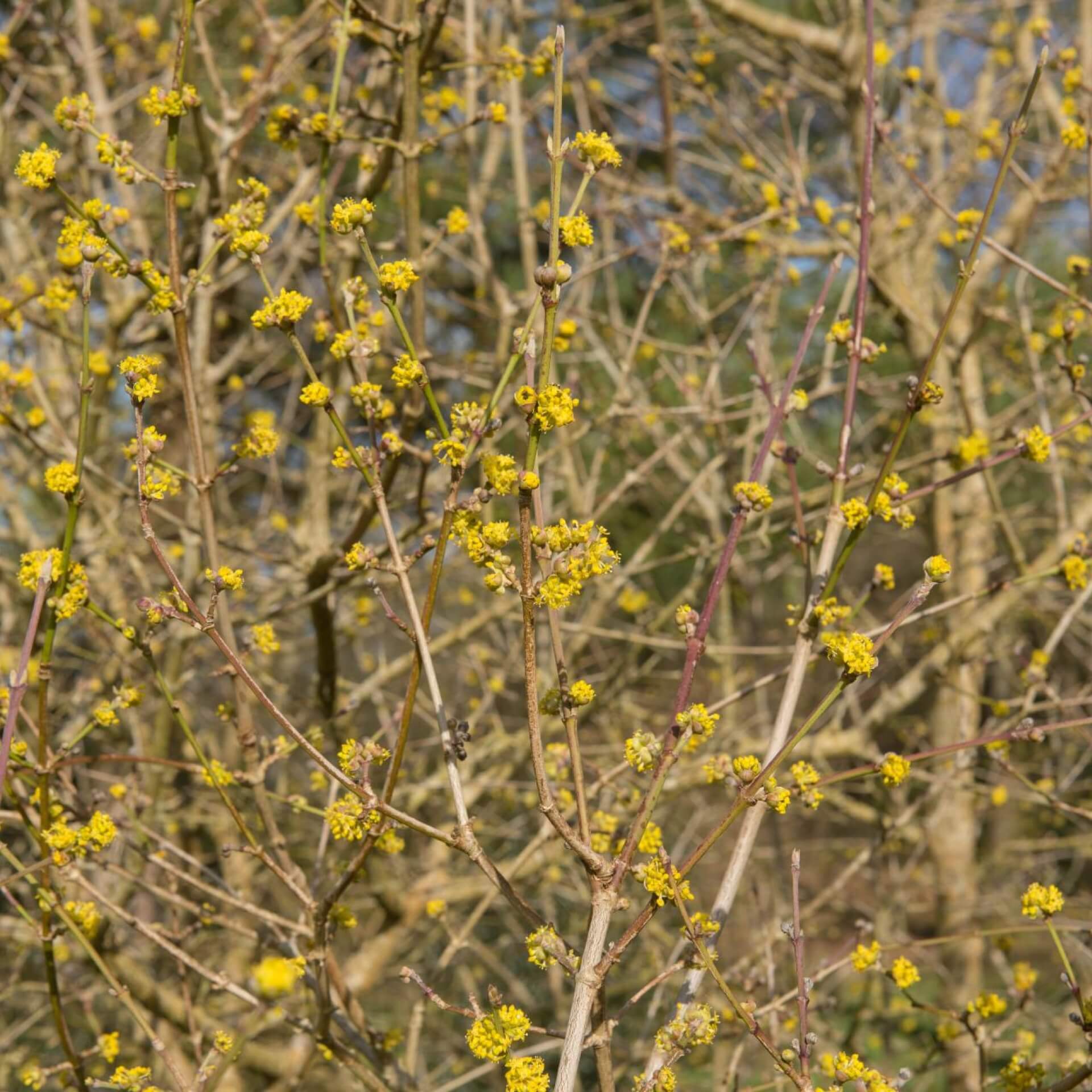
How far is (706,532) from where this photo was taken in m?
5.23

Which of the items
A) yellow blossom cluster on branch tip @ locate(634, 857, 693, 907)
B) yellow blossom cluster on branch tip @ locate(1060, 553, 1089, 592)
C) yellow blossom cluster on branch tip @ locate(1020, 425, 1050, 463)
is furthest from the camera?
yellow blossom cluster on branch tip @ locate(1060, 553, 1089, 592)

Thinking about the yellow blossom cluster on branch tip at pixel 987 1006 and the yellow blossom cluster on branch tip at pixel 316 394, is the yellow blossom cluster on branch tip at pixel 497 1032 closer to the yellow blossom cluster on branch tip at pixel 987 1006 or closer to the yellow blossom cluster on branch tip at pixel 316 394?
the yellow blossom cluster on branch tip at pixel 316 394

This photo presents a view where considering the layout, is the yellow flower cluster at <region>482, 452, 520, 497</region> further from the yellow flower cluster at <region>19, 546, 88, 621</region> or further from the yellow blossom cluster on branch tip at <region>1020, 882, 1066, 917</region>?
the yellow blossom cluster on branch tip at <region>1020, 882, 1066, 917</region>

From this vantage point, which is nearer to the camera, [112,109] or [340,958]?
[112,109]

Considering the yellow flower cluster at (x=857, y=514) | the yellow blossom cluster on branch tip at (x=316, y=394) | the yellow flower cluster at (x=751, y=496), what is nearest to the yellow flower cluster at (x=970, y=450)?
the yellow flower cluster at (x=857, y=514)

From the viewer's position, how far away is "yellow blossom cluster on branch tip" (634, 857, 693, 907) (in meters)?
1.40

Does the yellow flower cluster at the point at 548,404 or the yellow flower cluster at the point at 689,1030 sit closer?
the yellow flower cluster at the point at 548,404

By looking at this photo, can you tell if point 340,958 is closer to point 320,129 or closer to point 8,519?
point 8,519

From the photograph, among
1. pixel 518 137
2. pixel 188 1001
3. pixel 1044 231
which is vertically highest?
pixel 518 137

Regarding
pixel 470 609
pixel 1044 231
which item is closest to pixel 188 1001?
pixel 470 609

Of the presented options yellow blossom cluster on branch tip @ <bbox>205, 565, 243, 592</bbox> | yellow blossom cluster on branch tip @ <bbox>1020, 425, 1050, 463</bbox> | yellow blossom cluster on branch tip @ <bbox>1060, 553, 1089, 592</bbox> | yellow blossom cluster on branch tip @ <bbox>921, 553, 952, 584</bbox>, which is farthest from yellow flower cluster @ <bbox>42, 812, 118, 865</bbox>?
yellow blossom cluster on branch tip @ <bbox>1060, 553, 1089, 592</bbox>

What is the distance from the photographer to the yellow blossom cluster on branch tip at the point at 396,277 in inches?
55.2

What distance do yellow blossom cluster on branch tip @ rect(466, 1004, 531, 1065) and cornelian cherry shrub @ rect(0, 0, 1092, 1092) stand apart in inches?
0.7

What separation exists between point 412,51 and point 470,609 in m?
4.40
